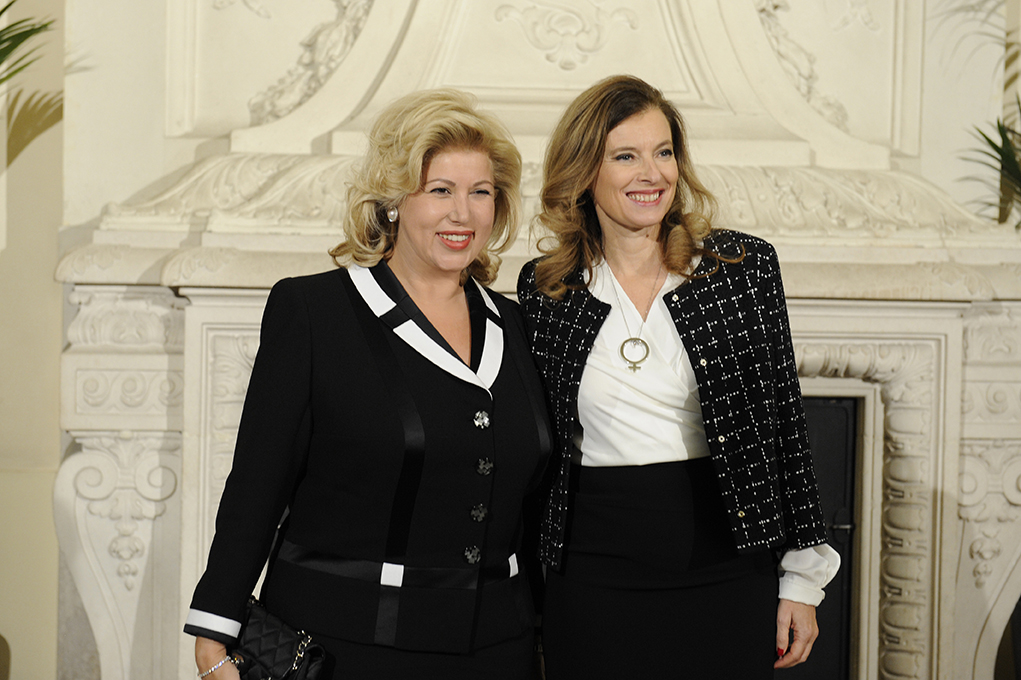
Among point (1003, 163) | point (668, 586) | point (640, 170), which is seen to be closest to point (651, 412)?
point (668, 586)

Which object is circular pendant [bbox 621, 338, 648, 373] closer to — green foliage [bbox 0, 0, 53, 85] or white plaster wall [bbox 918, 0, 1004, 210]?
white plaster wall [bbox 918, 0, 1004, 210]

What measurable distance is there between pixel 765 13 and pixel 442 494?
2154 mm

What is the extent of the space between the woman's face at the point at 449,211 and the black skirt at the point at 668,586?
0.49 meters

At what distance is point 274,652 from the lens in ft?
4.36

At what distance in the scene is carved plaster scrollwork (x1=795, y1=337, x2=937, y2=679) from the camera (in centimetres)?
251

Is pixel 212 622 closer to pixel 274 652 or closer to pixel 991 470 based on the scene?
pixel 274 652

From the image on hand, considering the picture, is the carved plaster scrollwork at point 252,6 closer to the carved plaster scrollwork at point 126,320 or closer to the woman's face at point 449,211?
the carved plaster scrollwork at point 126,320

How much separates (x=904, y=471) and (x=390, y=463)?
181cm

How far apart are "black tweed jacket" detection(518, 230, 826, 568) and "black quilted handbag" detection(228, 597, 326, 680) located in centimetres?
49

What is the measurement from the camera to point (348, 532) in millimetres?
1391

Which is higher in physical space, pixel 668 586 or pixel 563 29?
pixel 563 29

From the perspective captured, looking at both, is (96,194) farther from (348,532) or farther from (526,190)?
(348,532)

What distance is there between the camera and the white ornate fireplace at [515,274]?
2.43 meters

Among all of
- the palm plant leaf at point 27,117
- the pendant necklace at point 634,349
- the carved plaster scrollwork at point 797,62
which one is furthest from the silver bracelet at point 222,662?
the carved plaster scrollwork at point 797,62
